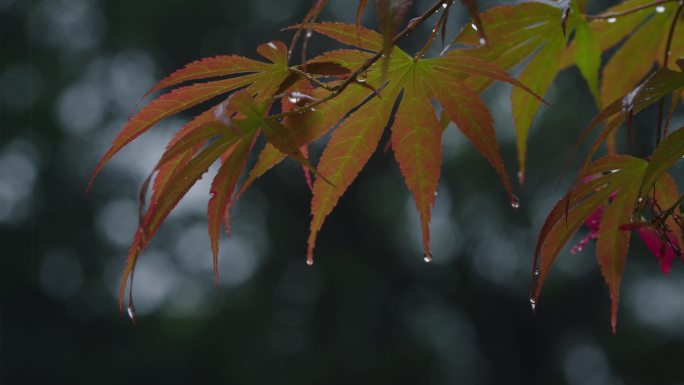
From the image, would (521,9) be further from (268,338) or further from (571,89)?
(571,89)

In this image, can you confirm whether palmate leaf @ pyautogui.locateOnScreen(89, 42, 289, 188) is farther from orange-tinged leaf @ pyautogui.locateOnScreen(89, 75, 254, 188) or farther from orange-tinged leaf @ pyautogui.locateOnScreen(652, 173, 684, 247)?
orange-tinged leaf @ pyautogui.locateOnScreen(652, 173, 684, 247)

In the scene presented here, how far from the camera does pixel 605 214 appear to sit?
0.45 metres

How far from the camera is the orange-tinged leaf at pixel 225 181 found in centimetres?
36

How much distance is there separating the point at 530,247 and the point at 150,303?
2.97m

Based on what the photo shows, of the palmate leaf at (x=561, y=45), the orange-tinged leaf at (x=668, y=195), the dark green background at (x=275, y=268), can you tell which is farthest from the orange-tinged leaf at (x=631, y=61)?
the dark green background at (x=275, y=268)

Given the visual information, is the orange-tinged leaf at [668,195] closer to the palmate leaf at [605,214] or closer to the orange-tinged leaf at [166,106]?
the palmate leaf at [605,214]

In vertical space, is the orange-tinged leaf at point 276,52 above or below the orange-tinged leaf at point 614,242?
above

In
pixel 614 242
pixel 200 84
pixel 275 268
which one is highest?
pixel 200 84

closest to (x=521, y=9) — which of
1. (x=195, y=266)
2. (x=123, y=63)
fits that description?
(x=195, y=266)

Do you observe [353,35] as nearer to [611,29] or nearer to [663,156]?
[663,156]

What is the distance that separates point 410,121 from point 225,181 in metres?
0.10

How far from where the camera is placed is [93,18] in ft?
22.7

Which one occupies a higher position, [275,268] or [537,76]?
[537,76]

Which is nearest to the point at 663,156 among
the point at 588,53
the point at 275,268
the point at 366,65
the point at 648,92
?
the point at 648,92
